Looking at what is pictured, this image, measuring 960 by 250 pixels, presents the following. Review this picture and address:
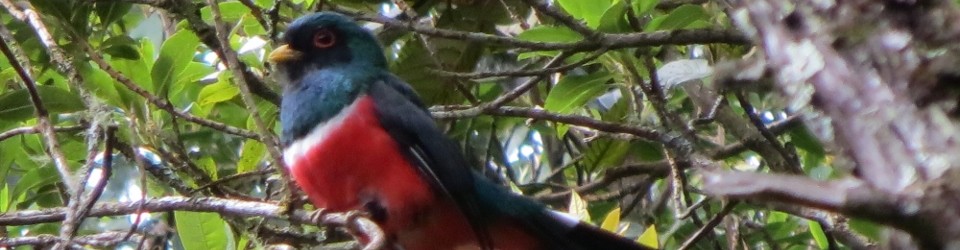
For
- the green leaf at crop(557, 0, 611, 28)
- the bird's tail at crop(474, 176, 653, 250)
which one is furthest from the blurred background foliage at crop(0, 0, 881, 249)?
the bird's tail at crop(474, 176, 653, 250)

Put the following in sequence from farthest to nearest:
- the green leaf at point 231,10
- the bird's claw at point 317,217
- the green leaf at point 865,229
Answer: the green leaf at point 231,10
the green leaf at point 865,229
the bird's claw at point 317,217

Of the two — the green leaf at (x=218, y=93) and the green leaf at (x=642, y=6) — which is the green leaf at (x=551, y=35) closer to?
the green leaf at (x=642, y=6)

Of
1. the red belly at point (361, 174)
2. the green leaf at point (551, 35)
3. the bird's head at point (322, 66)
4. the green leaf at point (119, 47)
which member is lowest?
the red belly at point (361, 174)

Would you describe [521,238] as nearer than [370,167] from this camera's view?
No

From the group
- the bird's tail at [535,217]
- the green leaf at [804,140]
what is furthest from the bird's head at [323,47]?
the green leaf at [804,140]

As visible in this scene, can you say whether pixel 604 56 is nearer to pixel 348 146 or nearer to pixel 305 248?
pixel 348 146

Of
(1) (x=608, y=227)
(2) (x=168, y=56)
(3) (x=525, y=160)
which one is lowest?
(3) (x=525, y=160)

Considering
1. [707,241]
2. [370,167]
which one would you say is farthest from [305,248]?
[707,241]

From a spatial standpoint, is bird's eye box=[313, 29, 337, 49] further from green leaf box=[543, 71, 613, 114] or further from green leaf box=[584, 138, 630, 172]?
green leaf box=[584, 138, 630, 172]
